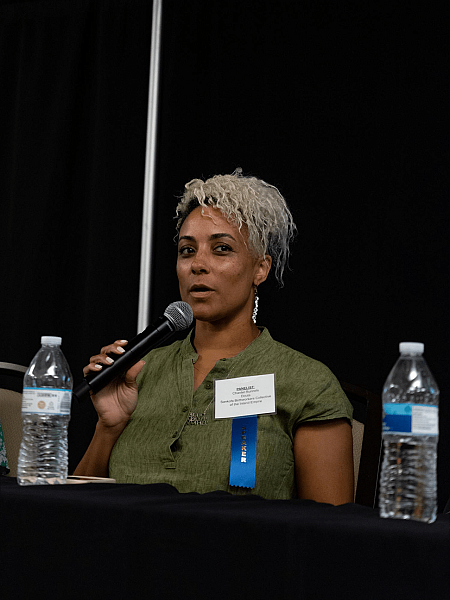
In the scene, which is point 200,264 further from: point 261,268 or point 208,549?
point 208,549

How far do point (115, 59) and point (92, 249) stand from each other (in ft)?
2.67

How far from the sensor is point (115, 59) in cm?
299

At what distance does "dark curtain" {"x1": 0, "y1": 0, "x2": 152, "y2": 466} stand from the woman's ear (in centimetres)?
101

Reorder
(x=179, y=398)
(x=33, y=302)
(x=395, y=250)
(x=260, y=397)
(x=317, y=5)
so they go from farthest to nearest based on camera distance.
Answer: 1. (x=33, y=302)
2. (x=317, y=5)
3. (x=395, y=250)
4. (x=179, y=398)
5. (x=260, y=397)

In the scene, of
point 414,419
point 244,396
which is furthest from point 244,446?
point 414,419

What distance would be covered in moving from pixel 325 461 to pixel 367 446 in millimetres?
208

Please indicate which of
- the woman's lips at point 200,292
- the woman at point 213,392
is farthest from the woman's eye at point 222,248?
the woman's lips at point 200,292

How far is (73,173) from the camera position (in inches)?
121

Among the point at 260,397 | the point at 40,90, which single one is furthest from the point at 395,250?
the point at 40,90

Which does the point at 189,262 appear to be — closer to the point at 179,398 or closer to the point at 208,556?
the point at 179,398

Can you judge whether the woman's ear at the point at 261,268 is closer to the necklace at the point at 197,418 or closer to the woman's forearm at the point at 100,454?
the necklace at the point at 197,418

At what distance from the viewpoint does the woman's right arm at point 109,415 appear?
1.65 m

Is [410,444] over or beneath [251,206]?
beneath

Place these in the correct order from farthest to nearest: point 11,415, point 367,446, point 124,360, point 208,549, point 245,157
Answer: point 245,157 < point 11,415 < point 367,446 < point 124,360 < point 208,549
